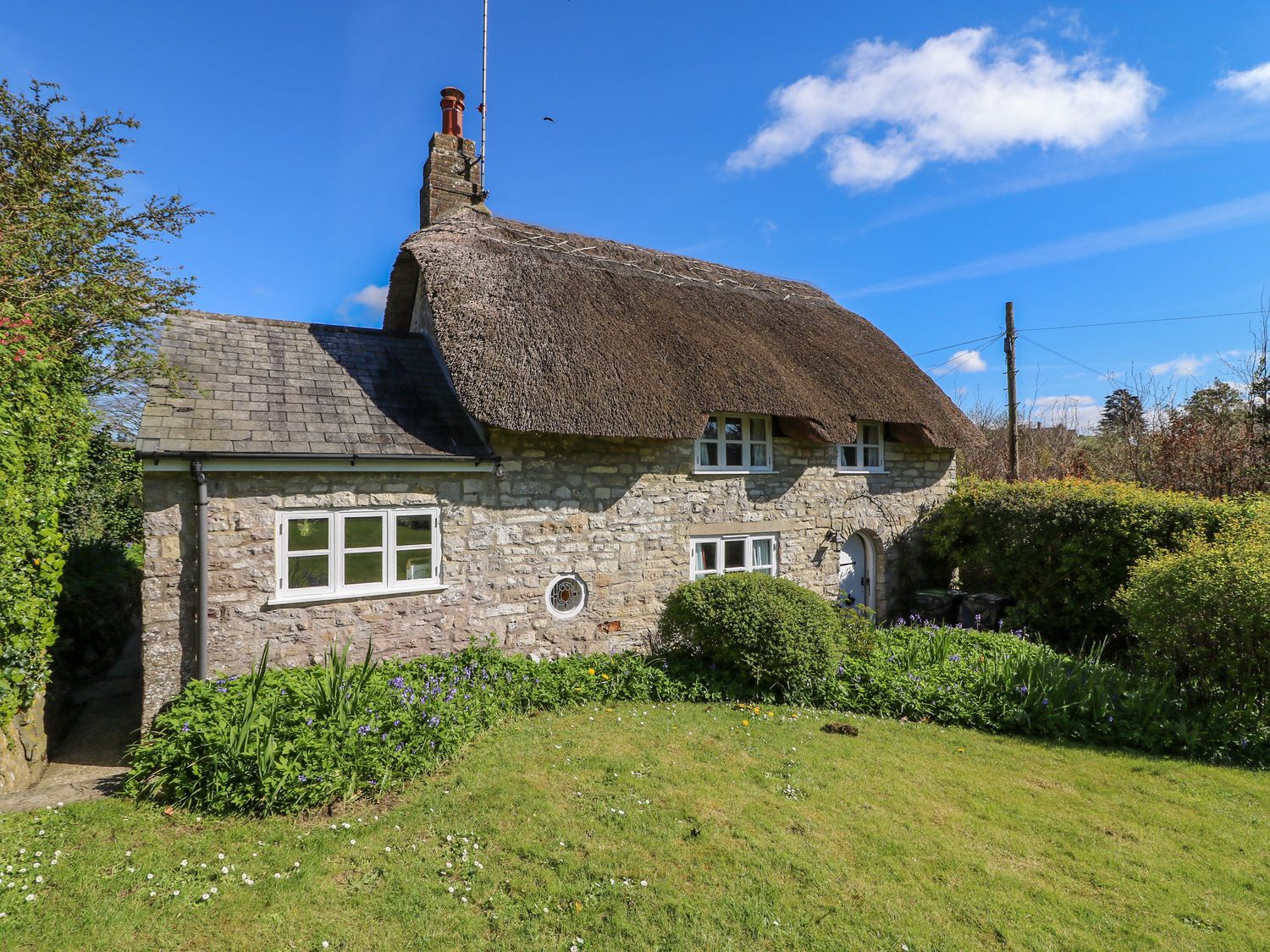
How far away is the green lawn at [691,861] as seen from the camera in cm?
353

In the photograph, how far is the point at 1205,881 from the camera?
4039 millimetres

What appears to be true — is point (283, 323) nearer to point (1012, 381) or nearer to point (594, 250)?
point (594, 250)

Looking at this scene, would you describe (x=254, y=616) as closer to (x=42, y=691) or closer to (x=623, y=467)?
(x=42, y=691)

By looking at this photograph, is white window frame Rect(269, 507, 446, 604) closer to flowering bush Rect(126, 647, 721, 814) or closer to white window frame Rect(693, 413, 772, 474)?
flowering bush Rect(126, 647, 721, 814)

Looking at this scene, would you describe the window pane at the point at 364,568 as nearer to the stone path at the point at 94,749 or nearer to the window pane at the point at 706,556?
the stone path at the point at 94,749

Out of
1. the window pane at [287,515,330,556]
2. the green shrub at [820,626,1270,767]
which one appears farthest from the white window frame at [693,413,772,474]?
the window pane at [287,515,330,556]

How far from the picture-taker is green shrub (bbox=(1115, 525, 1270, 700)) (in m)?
6.06

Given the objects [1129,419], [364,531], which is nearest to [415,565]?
[364,531]

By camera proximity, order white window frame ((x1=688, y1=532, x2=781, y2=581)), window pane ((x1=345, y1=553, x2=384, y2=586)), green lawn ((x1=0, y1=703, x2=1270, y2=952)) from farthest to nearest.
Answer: white window frame ((x1=688, y1=532, x2=781, y2=581)), window pane ((x1=345, y1=553, x2=384, y2=586)), green lawn ((x1=0, y1=703, x2=1270, y2=952))

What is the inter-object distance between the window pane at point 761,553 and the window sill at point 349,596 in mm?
5035

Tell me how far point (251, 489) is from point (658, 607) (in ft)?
17.9

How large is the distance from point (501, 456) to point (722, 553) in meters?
3.89

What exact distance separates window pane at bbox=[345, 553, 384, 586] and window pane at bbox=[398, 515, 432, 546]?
1.05 ft

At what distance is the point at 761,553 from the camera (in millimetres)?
10070
